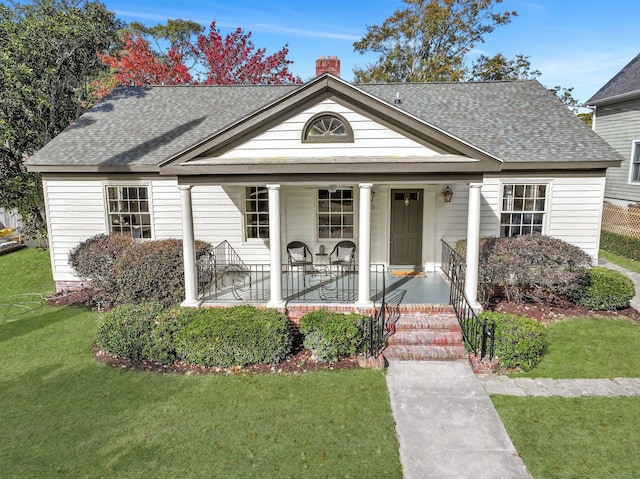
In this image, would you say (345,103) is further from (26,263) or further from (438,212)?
(26,263)

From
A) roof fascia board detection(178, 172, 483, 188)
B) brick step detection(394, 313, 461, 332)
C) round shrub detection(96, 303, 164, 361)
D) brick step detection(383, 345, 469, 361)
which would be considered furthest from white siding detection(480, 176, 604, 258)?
round shrub detection(96, 303, 164, 361)

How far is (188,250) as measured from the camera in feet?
32.2

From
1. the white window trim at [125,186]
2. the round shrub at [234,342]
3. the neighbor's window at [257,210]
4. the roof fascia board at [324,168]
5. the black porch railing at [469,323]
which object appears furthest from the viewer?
the neighbor's window at [257,210]

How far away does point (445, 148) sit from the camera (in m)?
9.20

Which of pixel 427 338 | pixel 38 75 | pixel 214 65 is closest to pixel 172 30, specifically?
pixel 214 65

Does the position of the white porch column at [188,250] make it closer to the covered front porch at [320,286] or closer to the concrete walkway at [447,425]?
the covered front porch at [320,286]

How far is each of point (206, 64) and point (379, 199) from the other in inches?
897

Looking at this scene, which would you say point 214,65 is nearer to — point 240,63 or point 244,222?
point 240,63

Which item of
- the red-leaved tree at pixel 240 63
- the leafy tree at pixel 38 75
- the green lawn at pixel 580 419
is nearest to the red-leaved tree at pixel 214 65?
the red-leaved tree at pixel 240 63

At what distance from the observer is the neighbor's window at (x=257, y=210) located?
13.0 m

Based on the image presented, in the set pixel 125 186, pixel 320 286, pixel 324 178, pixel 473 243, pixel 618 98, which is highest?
pixel 618 98

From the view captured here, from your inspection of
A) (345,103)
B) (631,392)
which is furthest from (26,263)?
(631,392)

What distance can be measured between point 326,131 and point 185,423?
6440mm

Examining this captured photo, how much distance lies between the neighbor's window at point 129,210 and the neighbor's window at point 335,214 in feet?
17.5
